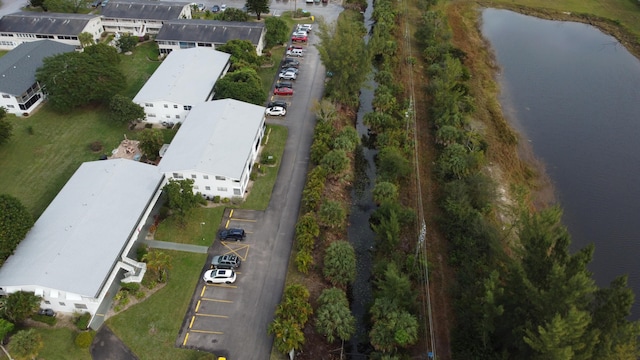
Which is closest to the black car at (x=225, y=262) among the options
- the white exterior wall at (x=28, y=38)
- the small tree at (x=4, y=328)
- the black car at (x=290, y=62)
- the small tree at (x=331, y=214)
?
the small tree at (x=331, y=214)

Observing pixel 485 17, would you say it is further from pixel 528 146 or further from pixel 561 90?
pixel 528 146

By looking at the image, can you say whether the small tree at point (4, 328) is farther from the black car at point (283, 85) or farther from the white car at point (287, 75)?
the white car at point (287, 75)

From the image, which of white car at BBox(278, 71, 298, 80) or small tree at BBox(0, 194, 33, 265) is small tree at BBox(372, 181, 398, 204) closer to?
white car at BBox(278, 71, 298, 80)

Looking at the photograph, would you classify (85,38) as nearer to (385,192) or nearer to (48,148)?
(48,148)

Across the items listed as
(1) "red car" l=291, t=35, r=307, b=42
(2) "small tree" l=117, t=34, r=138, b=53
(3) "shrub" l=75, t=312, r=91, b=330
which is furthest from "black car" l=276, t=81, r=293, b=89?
(3) "shrub" l=75, t=312, r=91, b=330

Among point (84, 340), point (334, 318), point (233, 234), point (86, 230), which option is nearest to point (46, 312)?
point (84, 340)
